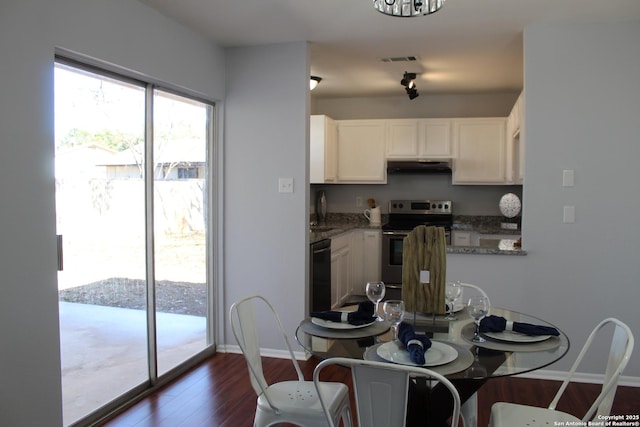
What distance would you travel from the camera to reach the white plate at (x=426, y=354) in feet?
5.61

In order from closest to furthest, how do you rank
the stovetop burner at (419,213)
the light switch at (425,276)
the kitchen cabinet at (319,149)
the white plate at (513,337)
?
the white plate at (513,337)
the light switch at (425,276)
the kitchen cabinet at (319,149)
the stovetop burner at (419,213)

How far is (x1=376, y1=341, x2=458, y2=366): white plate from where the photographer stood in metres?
1.71

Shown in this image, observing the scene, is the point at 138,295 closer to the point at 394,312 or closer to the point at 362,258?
the point at 394,312

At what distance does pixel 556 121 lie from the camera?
139 inches

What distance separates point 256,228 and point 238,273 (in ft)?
1.32

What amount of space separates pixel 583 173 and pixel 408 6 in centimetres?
214

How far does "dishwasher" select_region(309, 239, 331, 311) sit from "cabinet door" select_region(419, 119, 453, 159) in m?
1.97

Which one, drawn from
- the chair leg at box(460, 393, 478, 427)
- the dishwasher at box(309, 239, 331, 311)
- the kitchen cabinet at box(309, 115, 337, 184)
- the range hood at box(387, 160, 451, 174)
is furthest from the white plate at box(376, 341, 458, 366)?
the range hood at box(387, 160, 451, 174)

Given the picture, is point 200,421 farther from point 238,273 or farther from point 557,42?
point 557,42

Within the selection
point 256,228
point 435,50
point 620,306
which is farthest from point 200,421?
point 435,50

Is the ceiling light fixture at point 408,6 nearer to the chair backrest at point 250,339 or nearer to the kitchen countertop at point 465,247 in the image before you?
the chair backrest at point 250,339

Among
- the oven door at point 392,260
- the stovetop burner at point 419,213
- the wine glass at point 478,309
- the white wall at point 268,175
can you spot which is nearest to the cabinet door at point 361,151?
the stovetop burner at point 419,213

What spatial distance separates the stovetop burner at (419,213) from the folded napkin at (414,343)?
433 cm

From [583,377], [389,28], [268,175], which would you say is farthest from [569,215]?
[268,175]
